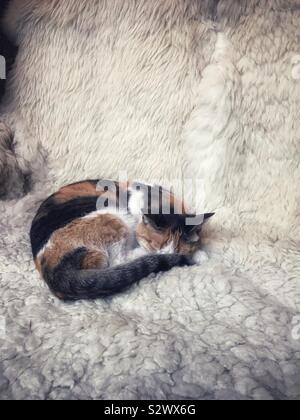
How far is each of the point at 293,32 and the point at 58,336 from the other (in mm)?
824

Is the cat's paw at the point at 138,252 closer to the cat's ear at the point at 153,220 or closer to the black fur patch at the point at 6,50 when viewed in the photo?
the cat's ear at the point at 153,220

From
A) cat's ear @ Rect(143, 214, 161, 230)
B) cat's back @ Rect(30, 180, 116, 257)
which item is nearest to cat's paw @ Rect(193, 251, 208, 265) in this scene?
cat's ear @ Rect(143, 214, 161, 230)

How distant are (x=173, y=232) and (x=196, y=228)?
0.06 metres

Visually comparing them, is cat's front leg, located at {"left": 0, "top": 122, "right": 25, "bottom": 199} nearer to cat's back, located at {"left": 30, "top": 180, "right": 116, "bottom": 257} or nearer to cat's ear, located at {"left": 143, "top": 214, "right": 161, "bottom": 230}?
cat's back, located at {"left": 30, "top": 180, "right": 116, "bottom": 257}

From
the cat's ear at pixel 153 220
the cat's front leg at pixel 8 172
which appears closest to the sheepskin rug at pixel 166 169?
the cat's front leg at pixel 8 172

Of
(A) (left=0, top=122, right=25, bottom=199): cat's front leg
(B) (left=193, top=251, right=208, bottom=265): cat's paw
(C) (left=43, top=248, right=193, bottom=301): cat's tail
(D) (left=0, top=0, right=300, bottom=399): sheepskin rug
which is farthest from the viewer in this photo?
(A) (left=0, top=122, right=25, bottom=199): cat's front leg

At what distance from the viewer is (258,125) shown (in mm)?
1024

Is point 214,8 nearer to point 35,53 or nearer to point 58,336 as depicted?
point 35,53

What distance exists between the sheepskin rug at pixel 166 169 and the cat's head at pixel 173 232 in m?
0.05

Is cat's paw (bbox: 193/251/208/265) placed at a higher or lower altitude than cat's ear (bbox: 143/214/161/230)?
lower

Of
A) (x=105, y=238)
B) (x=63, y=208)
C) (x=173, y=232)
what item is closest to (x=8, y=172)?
(x=63, y=208)

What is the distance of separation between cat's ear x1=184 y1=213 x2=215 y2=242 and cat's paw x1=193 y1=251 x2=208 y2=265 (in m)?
0.04

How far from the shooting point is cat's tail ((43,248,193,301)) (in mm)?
871
